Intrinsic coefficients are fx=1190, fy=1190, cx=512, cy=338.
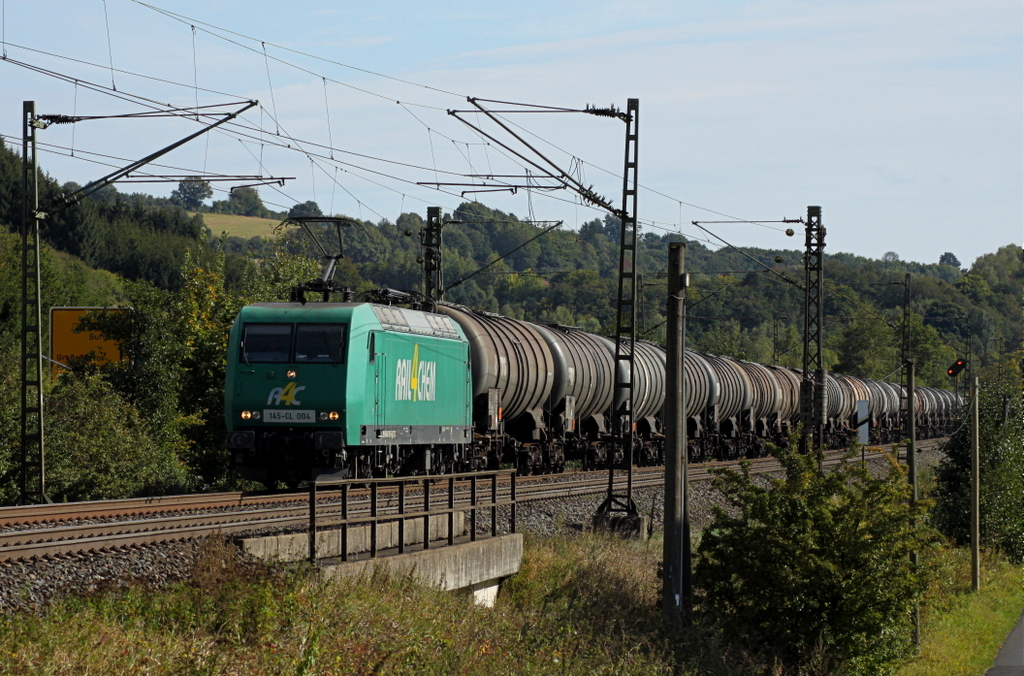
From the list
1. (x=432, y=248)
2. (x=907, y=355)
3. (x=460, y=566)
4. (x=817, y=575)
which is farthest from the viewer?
(x=907, y=355)

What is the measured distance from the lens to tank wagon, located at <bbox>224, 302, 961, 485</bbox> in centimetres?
1934

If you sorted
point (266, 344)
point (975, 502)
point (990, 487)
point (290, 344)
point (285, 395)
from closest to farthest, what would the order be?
point (285, 395) → point (290, 344) → point (266, 344) → point (975, 502) → point (990, 487)

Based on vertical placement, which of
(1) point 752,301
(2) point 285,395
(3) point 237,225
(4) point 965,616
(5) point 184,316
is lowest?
(4) point 965,616

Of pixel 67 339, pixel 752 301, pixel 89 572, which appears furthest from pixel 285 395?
pixel 752 301

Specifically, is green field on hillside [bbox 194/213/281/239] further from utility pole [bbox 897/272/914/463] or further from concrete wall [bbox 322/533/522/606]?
concrete wall [bbox 322/533/522/606]

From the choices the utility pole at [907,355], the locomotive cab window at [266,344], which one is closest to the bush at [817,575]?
the locomotive cab window at [266,344]

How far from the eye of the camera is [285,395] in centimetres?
1953

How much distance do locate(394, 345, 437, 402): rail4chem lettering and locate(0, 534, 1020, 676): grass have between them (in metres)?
5.20

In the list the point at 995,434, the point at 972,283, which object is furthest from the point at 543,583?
the point at 972,283

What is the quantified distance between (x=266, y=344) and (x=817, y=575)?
953 cm

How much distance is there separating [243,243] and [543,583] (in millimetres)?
168550

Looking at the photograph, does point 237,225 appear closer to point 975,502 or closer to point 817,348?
point 817,348

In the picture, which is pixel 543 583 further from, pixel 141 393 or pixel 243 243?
pixel 243 243

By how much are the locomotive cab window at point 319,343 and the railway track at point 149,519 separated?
2206 mm
